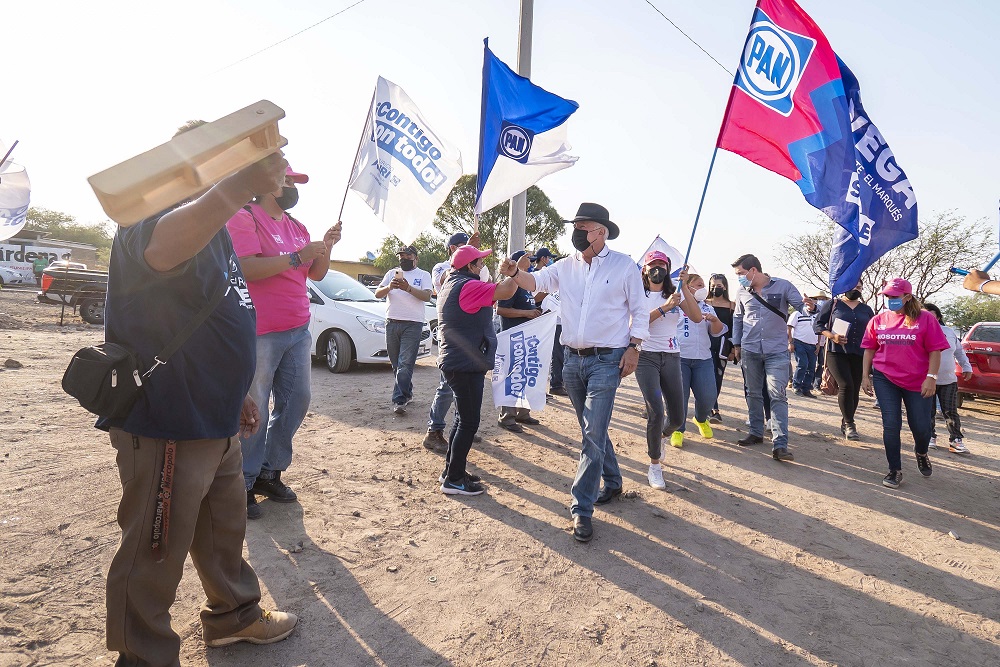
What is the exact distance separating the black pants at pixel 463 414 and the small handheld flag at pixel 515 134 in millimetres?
1988

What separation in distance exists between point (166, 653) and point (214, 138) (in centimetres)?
173

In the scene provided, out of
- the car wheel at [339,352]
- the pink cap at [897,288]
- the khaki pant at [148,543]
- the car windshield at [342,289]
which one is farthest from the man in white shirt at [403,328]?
the pink cap at [897,288]

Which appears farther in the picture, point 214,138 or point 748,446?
point 748,446

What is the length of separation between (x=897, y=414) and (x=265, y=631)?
17.9ft

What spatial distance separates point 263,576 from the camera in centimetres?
288

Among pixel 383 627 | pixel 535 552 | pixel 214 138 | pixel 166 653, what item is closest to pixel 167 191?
pixel 214 138

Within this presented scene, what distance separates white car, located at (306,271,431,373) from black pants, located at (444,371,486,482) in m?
4.97

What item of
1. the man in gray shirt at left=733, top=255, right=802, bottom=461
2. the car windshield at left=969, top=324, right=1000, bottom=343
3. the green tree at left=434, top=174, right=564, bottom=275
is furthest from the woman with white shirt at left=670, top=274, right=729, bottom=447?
the green tree at left=434, top=174, right=564, bottom=275

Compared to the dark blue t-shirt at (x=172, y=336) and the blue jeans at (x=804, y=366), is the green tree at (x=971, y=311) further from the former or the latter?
the dark blue t-shirt at (x=172, y=336)

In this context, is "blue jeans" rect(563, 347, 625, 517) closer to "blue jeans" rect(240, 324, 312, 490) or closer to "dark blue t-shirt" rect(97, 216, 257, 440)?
"blue jeans" rect(240, 324, 312, 490)

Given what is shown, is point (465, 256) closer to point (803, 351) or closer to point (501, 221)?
point (803, 351)

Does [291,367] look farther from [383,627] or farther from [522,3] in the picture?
[522,3]

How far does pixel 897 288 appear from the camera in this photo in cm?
540

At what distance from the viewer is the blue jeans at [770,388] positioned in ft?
18.6
